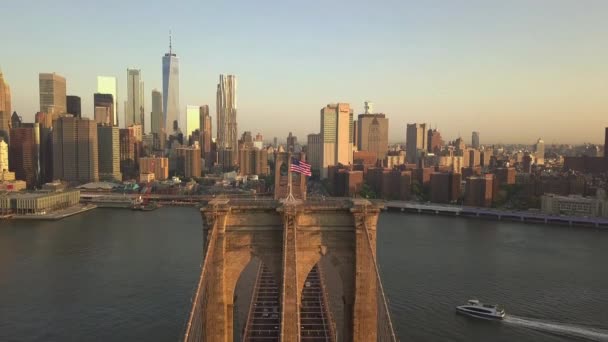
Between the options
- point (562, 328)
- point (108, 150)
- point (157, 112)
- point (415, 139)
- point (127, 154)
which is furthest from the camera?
point (157, 112)

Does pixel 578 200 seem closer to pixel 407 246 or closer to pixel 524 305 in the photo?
pixel 407 246

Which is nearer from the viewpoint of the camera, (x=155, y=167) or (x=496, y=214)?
(x=496, y=214)

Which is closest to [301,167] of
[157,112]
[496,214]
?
[496,214]

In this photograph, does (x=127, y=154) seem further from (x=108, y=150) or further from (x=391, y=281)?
(x=391, y=281)

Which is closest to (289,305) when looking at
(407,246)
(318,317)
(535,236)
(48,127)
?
(318,317)

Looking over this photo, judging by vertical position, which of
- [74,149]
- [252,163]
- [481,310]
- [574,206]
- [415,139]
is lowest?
[481,310]

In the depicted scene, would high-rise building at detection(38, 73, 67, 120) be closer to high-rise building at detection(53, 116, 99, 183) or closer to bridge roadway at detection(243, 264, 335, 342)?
high-rise building at detection(53, 116, 99, 183)
